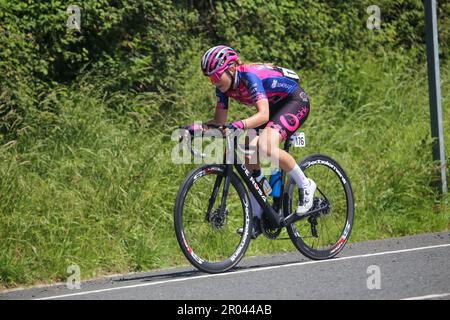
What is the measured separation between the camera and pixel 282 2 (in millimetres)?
14844

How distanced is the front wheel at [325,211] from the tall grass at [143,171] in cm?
89

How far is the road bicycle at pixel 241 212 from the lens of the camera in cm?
811

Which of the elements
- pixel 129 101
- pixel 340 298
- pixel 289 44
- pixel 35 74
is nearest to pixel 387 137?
pixel 289 44

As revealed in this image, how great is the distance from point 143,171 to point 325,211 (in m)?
2.46

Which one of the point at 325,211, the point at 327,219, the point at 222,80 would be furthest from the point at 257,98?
the point at 327,219

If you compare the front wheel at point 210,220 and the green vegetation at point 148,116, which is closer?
the front wheel at point 210,220

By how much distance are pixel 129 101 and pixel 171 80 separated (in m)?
0.82

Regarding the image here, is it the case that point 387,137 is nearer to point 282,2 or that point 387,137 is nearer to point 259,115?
point 282,2

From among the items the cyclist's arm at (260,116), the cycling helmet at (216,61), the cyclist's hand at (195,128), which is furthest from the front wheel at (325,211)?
the cycling helmet at (216,61)

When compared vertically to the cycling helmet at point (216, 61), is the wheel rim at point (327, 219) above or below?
below

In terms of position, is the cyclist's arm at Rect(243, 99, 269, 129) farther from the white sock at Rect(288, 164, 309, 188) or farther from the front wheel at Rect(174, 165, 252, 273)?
the white sock at Rect(288, 164, 309, 188)

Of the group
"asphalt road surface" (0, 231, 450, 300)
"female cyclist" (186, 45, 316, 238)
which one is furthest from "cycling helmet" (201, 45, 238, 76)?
"asphalt road surface" (0, 231, 450, 300)

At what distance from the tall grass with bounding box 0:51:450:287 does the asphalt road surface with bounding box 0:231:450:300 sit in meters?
0.66

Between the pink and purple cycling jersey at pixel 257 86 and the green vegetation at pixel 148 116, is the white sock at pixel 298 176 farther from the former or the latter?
the green vegetation at pixel 148 116
